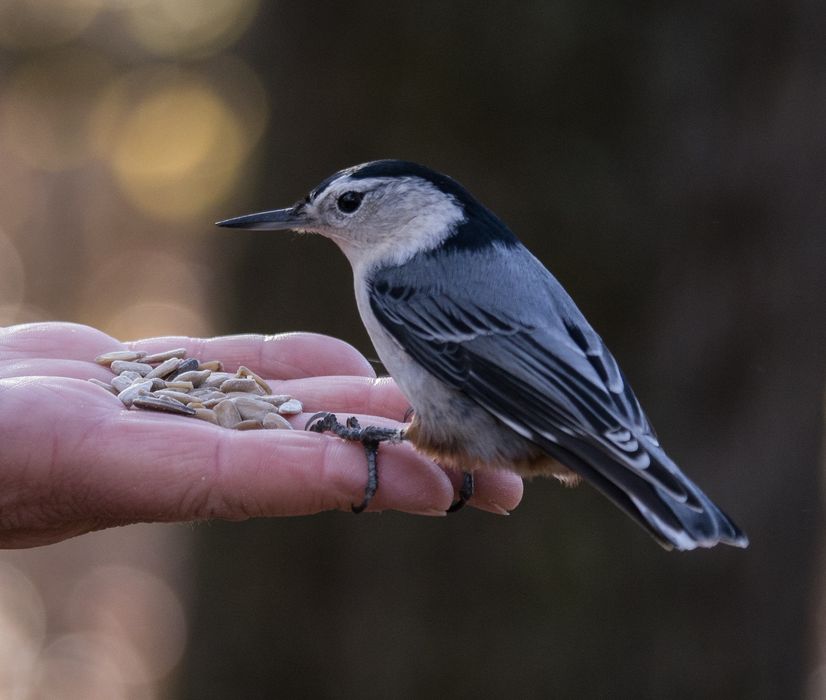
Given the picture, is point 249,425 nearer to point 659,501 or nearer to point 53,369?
point 53,369

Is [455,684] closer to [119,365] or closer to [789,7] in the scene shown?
[119,365]

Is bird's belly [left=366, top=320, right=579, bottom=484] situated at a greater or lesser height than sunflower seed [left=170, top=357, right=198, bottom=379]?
greater

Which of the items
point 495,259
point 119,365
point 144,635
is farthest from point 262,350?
point 144,635

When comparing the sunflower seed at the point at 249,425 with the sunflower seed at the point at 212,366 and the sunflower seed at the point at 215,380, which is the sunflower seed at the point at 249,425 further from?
the sunflower seed at the point at 212,366

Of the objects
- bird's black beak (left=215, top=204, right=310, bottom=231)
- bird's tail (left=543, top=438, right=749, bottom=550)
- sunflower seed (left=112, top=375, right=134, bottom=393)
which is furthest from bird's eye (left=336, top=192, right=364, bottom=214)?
bird's tail (left=543, top=438, right=749, bottom=550)

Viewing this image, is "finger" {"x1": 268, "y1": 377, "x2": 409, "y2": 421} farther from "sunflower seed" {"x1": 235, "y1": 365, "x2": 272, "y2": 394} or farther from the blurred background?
the blurred background

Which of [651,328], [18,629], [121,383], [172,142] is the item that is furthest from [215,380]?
[172,142]
